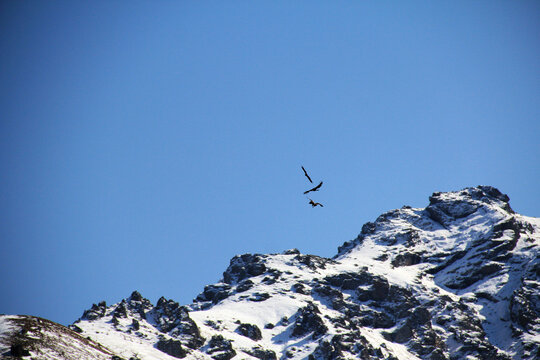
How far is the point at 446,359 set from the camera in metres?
183

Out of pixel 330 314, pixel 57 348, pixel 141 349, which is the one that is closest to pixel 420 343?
pixel 330 314

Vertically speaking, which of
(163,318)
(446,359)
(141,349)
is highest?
(163,318)

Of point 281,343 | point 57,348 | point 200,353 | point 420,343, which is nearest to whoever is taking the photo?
point 57,348

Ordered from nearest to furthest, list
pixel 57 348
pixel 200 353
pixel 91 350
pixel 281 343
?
pixel 57 348 → pixel 91 350 → pixel 200 353 → pixel 281 343

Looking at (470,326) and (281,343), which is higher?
(281,343)

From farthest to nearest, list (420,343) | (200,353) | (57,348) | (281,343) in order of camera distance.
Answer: (420,343) < (281,343) < (200,353) < (57,348)

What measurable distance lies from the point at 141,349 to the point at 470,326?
366 ft

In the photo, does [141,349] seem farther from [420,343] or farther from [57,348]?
[420,343]

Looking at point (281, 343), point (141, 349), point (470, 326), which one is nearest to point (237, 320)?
point (281, 343)

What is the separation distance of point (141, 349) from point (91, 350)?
3585cm

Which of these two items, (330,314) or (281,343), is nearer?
(281,343)

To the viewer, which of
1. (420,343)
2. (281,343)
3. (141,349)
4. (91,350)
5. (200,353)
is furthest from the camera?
(420,343)

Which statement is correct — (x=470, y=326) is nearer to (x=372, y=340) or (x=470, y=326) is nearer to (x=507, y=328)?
(x=507, y=328)

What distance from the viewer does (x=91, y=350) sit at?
4476 inches
